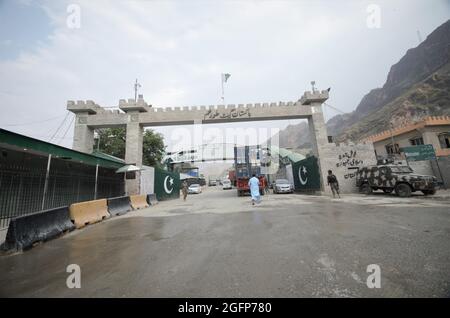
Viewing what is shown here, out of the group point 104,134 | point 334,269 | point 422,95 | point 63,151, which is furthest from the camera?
point 422,95

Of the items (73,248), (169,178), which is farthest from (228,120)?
(73,248)

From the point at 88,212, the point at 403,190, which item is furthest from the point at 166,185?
the point at 403,190

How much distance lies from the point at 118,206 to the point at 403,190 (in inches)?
626

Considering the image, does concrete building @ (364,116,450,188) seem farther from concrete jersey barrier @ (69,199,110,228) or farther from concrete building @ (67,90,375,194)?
concrete jersey barrier @ (69,199,110,228)

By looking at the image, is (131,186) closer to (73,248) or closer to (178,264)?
(73,248)

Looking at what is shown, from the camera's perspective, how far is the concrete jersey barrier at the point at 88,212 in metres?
7.10

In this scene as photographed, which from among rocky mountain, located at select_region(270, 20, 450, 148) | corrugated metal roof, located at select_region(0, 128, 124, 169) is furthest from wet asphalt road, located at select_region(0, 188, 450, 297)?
rocky mountain, located at select_region(270, 20, 450, 148)

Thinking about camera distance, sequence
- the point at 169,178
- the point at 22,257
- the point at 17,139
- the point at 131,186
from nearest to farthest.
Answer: the point at 22,257 → the point at 17,139 → the point at 131,186 → the point at 169,178

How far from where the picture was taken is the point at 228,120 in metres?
18.1

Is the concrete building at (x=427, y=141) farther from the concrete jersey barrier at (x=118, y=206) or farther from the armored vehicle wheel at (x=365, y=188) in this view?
the concrete jersey barrier at (x=118, y=206)

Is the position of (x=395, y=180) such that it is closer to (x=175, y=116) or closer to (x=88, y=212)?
(x=88, y=212)

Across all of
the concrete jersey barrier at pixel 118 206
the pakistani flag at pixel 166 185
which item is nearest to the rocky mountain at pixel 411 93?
the pakistani flag at pixel 166 185

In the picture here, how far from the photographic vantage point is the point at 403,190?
36.8 feet
